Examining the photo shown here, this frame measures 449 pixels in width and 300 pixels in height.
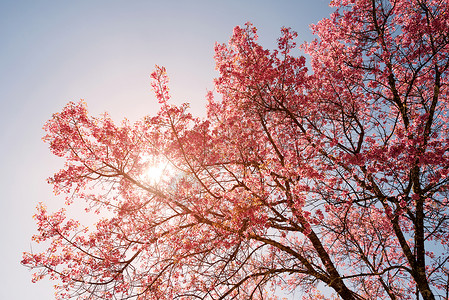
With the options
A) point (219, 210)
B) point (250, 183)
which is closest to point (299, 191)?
point (250, 183)

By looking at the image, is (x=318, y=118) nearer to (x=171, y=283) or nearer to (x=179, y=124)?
(x=179, y=124)

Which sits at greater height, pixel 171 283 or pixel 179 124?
pixel 179 124

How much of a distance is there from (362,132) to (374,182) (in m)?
1.50

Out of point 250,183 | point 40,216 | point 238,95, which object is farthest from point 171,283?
point 238,95

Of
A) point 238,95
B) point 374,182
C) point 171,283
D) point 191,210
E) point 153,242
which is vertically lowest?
point 171,283

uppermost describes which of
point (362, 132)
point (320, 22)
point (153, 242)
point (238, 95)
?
point (320, 22)

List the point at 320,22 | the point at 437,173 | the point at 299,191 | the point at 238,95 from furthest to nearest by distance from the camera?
the point at 320,22, the point at 238,95, the point at 299,191, the point at 437,173

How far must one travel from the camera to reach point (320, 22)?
31.2 ft

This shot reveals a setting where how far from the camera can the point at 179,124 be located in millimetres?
5266

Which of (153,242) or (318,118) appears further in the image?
(318,118)

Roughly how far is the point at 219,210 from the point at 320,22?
8455mm

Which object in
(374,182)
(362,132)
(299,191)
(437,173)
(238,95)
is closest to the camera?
(437,173)

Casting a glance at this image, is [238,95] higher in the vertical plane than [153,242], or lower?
higher

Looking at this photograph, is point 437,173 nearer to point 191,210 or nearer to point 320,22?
point 191,210
